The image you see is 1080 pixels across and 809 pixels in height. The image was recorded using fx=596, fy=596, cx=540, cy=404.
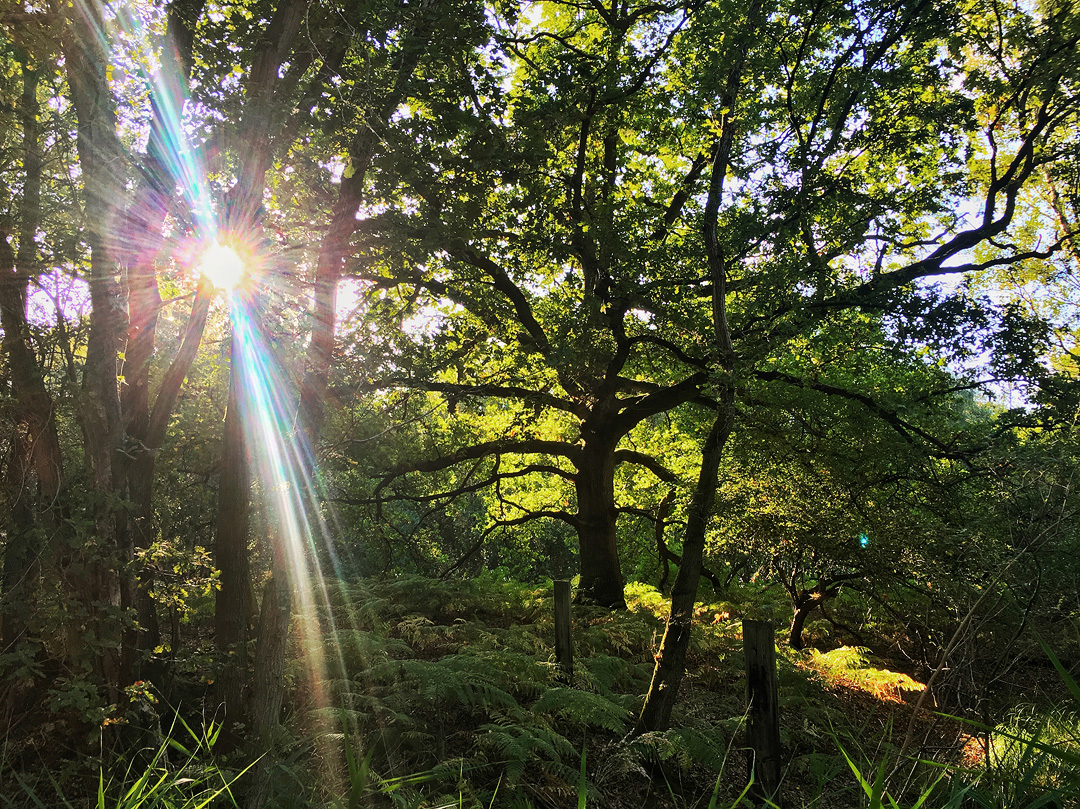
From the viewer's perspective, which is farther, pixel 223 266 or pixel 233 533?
pixel 233 533

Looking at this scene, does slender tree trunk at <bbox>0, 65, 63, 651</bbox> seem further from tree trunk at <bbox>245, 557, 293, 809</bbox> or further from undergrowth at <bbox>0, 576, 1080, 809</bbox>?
tree trunk at <bbox>245, 557, 293, 809</bbox>

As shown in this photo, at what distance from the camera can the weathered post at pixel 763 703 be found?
492cm

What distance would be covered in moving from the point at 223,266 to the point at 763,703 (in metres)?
6.04

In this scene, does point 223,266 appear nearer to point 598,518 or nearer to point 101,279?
point 101,279

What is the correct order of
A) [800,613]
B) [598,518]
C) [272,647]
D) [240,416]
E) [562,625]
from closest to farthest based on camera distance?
[272,647], [240,416], [562,625], [800,613], [598,518]

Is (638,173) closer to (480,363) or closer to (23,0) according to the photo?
(480,363)

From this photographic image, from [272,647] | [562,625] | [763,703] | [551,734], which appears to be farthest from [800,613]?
[272,647]

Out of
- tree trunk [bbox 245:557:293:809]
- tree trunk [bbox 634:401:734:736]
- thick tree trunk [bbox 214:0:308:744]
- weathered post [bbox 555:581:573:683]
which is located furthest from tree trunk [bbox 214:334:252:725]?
tree trunk [bbox 634:401:734:736]

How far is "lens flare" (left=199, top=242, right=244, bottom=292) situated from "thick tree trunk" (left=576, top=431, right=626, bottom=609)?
7406 mm

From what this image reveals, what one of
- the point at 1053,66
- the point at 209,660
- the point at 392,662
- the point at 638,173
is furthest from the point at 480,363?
the point at 1053,66

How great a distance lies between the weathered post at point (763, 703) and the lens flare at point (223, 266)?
18.1 ft

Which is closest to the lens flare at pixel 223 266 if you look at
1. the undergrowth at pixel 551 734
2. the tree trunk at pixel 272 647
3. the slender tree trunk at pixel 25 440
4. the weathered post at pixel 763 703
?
the slender tree trunk at pixel 25 440

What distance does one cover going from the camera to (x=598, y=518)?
11.6m

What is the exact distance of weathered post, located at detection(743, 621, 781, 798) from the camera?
4923mm
